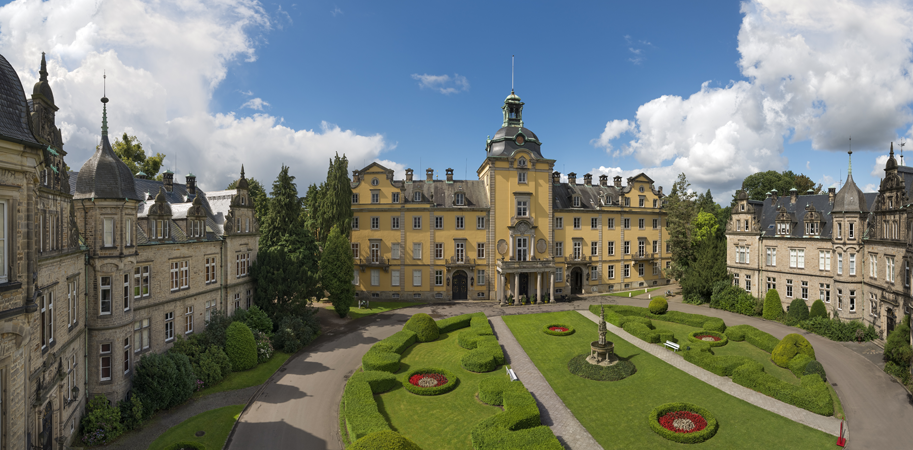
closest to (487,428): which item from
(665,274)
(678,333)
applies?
(678,333)

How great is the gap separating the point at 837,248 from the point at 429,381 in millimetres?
43011

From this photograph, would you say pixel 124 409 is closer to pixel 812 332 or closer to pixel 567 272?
pixel 567 272

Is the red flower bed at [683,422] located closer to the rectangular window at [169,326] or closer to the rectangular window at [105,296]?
the rectangular window at [105,296]

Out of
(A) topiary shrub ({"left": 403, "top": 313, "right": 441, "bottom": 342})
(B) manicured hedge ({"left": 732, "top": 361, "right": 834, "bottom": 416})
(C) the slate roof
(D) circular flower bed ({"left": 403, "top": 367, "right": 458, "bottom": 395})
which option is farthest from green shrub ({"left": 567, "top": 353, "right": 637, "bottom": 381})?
(C) the slate roof

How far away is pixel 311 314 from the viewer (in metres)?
38.0

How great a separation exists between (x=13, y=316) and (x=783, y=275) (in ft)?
198

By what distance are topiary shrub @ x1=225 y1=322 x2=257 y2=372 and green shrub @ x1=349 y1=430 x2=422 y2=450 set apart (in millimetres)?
17494

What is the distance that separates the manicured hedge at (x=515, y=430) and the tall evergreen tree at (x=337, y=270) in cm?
2498

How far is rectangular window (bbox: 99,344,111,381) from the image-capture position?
21859mm

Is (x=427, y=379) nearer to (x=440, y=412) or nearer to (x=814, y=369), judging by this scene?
(x=440, y=412)

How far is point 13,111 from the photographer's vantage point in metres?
12.6

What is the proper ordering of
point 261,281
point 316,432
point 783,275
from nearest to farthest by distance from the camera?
point 316,432 → point 261,281 → point 783,275

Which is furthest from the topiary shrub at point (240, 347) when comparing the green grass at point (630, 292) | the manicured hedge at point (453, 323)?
the green grass at point (630, 292)

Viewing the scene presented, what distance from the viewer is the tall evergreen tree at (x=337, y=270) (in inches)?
1633
